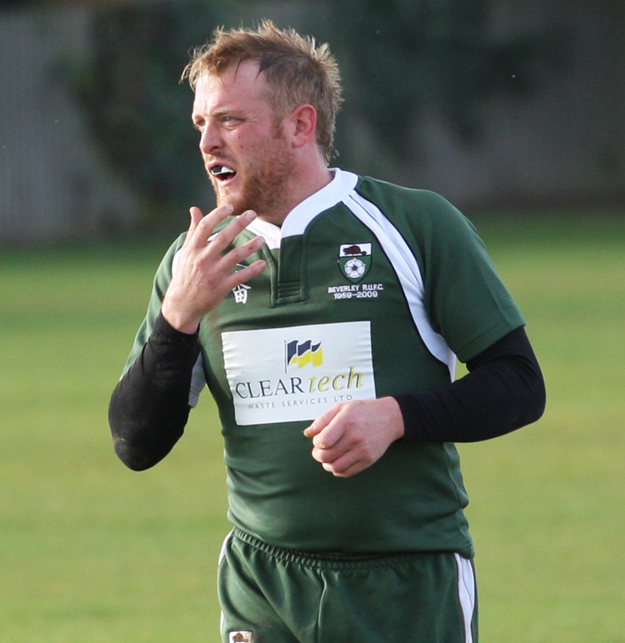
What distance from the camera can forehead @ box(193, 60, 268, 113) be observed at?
3.24 m

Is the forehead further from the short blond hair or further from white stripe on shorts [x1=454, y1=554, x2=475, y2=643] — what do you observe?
white stripe on shorts [x1=454, y1=554, x2=475, y2=643]

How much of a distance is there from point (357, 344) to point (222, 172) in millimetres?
554

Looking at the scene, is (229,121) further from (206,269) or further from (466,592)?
(466,592)

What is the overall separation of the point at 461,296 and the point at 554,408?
23.8 ft

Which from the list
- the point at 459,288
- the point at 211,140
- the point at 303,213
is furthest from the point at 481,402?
the point at 211,140

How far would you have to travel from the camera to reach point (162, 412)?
324 centimetres

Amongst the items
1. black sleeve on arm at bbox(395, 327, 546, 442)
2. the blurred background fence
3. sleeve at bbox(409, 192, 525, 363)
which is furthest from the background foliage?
black sleeve on arm at bbox(395, 327, 546, 442)

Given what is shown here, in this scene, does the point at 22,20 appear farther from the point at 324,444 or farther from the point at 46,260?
the point at 324,444

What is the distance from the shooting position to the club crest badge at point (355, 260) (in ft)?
10.6

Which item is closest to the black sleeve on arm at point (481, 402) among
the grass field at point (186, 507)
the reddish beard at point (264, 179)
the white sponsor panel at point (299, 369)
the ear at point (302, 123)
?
the white sponsor panel at point (299, 369)

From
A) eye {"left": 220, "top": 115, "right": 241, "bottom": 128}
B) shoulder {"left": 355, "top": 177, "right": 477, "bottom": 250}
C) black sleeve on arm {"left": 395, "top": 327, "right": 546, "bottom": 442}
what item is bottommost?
black sleeve on arm {"left": 395, "top": 327, "right": 546, "bottom": 442}

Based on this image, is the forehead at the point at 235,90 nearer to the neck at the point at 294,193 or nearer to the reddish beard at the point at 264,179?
the reddish beard at the point at 264,179

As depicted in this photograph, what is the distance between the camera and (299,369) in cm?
324

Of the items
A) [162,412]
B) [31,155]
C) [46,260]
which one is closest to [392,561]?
[162,412]
